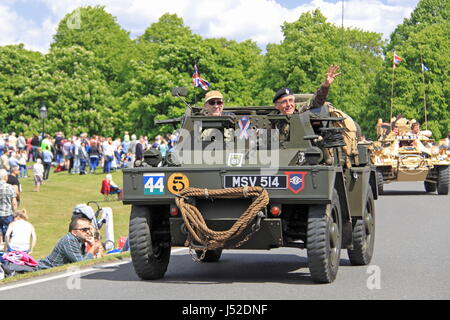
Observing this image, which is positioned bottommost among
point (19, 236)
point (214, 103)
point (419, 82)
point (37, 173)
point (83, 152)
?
point (19, 236)

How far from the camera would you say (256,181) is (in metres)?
10.1

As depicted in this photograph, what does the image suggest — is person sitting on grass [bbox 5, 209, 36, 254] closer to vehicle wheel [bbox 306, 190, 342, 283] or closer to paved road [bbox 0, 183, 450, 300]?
paved road [bbox 0, 183, 450, 300]

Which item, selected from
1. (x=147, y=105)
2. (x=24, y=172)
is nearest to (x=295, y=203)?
(x=24, y=172)

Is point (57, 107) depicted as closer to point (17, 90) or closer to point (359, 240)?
point (17, 90)

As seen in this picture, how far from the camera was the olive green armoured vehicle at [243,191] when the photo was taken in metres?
10.1

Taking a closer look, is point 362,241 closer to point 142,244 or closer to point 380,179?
point 142,244

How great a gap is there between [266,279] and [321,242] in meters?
1.22

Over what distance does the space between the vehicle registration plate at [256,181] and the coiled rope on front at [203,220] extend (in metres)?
0.08

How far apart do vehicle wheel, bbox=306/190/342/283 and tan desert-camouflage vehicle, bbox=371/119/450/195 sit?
18874 millimetres

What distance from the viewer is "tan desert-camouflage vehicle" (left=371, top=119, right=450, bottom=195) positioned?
2938 cm

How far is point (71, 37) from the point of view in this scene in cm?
8638

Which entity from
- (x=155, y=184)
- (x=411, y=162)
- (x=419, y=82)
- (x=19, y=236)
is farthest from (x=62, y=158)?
(x=155, y=184)

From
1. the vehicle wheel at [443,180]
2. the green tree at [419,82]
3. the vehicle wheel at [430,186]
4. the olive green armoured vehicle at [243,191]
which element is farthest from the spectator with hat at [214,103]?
the green tree at [419,82]
